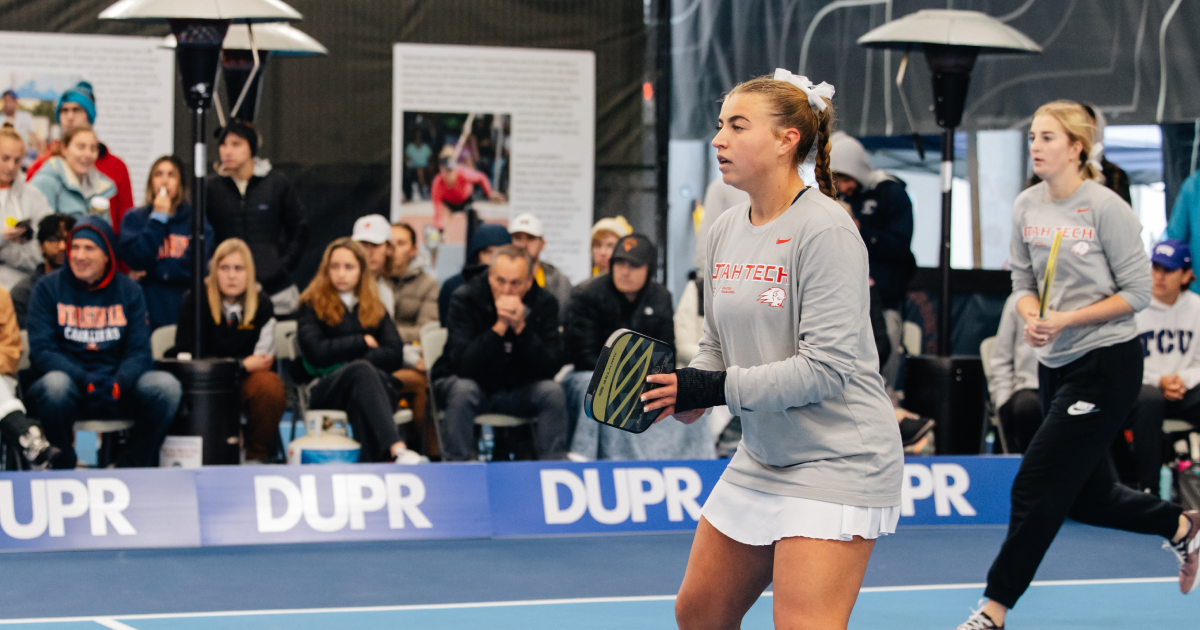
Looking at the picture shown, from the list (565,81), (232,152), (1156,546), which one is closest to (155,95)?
(232,152)

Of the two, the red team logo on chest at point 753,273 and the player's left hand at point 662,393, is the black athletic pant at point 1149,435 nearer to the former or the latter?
the red team logo on chest at point 753,273

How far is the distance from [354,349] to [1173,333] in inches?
180

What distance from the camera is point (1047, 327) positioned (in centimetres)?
435

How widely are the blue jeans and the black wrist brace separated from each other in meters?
4.51

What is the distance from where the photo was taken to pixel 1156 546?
6.57 meters

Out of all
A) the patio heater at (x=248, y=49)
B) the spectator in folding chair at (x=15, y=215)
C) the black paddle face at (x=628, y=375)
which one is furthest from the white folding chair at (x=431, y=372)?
the black paddle face at (x=628, y=375)

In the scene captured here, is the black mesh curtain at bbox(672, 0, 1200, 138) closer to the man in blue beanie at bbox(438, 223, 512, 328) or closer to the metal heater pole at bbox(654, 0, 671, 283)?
the metal heater pole at bbox(654, 0, 671, 283)

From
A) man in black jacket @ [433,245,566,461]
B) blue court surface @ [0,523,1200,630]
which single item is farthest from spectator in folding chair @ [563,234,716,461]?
blue court surface @ [0,523,1200,630]

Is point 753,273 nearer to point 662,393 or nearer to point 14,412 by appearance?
point 662,393

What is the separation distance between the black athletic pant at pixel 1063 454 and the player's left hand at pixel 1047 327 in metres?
0.15

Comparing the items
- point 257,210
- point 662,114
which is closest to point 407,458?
point 257,210

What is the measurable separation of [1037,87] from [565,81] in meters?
3.87

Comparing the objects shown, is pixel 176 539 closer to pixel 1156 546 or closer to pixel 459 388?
pixel 459 388

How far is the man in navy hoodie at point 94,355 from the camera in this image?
6.58 m
